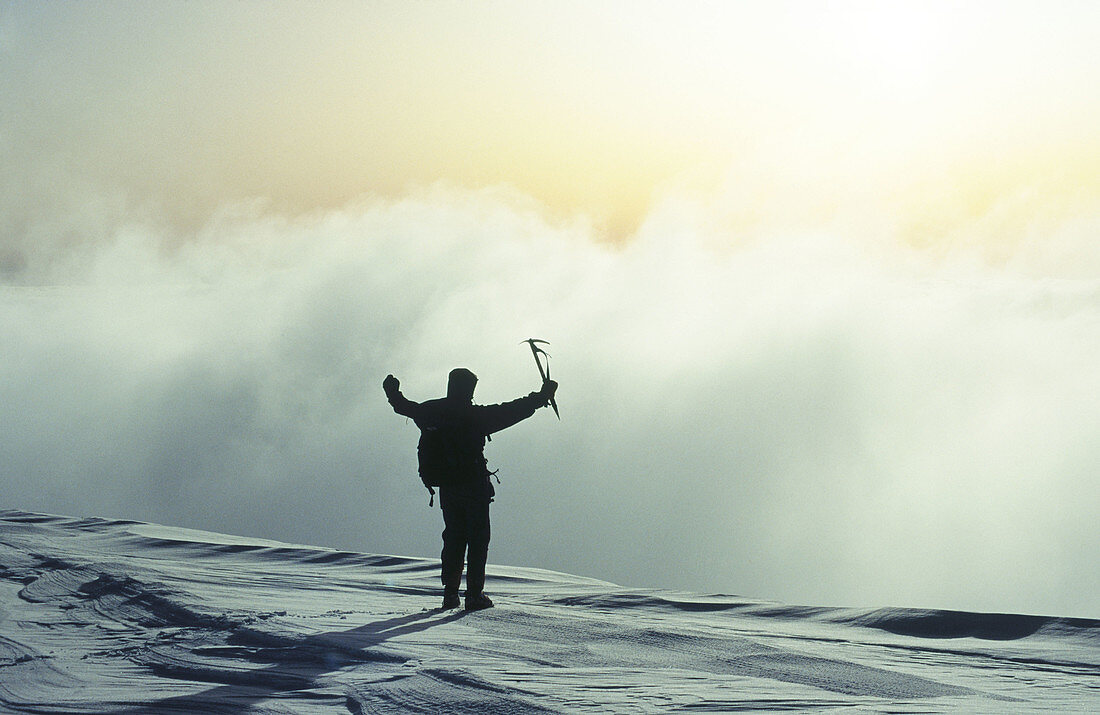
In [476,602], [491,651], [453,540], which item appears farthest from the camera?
[453,540]

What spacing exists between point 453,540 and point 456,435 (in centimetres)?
84

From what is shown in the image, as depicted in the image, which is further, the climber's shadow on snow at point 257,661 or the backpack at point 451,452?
the backpack at point 451,452

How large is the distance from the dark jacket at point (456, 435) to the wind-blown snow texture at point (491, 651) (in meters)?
1.01

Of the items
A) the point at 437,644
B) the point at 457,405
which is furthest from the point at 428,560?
the point at 437,644

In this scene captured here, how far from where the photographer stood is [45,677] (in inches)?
209

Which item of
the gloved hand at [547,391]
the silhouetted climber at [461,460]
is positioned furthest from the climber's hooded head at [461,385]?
the gloved hand at [547,391]

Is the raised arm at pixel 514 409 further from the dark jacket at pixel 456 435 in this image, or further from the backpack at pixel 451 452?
the backpack at pixel 451 452

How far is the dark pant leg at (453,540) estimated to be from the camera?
26.6ft

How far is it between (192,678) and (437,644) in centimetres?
141

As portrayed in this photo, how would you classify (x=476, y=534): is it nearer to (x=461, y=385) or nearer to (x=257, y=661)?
(x=461, y=385)

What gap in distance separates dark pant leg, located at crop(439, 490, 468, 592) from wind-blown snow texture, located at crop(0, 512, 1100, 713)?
0.28 meters

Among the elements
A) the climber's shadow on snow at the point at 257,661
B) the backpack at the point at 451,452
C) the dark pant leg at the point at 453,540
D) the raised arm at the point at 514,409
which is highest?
the raised arm at the point at 514,409

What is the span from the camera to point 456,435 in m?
8.05

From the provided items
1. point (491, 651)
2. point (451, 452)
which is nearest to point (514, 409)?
point (451, 452)
